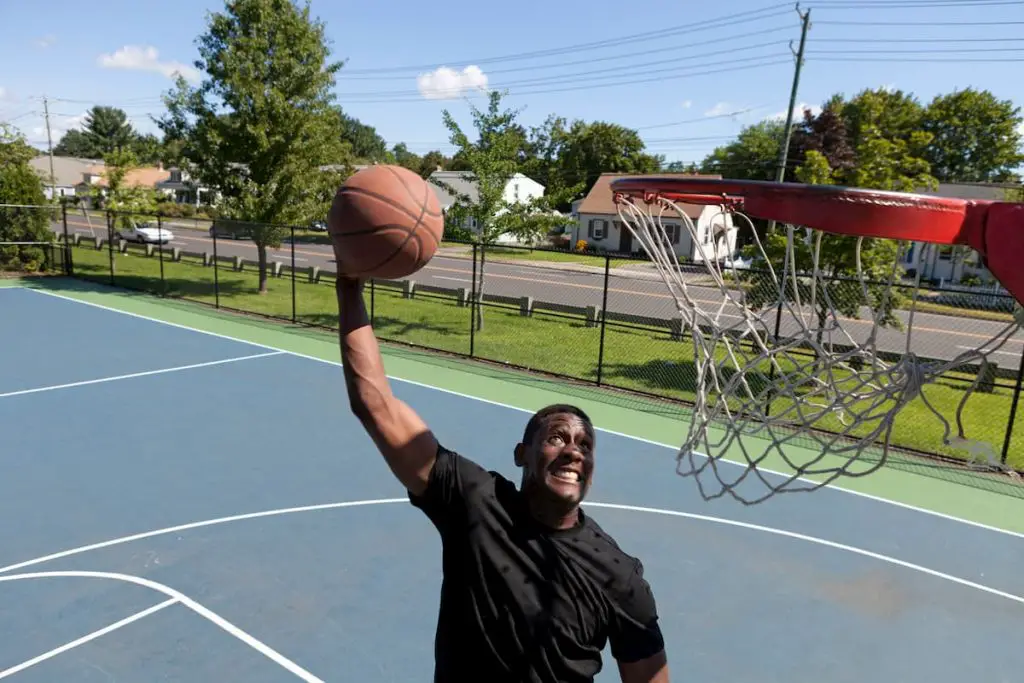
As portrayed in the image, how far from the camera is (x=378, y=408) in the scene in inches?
80.1

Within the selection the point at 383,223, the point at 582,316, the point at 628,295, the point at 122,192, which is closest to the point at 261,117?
the point at 582,316

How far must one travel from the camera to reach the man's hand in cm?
216

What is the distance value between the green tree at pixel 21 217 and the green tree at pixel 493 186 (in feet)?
52.1

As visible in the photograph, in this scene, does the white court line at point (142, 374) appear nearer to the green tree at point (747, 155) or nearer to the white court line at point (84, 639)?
the white court line at point (84, 639)

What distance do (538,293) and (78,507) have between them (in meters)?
18.2

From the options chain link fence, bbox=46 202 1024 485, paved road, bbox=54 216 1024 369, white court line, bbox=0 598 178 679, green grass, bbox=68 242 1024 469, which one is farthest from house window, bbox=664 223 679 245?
Result: paved road, bbox=54 216 1024 369

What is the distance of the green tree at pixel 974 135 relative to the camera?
57.7m

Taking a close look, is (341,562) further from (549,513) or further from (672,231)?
(549,513)

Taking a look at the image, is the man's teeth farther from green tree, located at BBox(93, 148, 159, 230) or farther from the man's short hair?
green tree, located at BBox(93, 148, 159, 230)

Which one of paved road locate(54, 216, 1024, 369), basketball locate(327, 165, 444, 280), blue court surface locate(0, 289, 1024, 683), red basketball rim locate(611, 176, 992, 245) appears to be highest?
red basketball rim locate(611, 176, 992, 245)

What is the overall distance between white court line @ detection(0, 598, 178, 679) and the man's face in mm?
4829

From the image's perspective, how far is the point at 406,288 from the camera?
21938 millimetres

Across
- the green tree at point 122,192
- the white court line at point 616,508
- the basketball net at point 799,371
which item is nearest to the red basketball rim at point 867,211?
the basketball net at point 799,371

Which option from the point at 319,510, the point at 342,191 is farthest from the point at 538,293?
the point at 342,191
